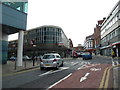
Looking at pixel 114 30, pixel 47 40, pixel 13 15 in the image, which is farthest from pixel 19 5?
pixel 47 40

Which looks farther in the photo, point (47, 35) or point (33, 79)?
point (47, 35)

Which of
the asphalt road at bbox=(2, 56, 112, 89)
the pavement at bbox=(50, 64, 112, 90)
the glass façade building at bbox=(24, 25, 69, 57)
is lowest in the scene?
the asphalt road at bbox=(2, 56, 112, 89)

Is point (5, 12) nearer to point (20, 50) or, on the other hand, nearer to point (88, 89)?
point (20, 50)

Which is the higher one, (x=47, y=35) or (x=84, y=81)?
(x=47, y=35)

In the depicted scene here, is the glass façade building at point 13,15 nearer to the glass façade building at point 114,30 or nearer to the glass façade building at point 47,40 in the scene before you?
the glass façade building at point 114,30

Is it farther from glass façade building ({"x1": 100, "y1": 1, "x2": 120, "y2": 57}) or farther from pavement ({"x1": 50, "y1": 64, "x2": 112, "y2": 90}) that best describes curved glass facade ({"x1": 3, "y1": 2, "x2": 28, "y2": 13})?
glass façade building ({"x1": 100, "y1": 1, "x2": 120, "y2": 57})

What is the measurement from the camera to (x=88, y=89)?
5.86 meters

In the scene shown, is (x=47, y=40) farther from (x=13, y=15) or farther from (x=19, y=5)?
(x=13, y=15)

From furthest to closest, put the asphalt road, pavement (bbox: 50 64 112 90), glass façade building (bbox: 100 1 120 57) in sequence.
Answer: glass façade building (bbox: 100 1 120 57)
the asphalt road
pavement (bbox: 50 64 112 90)

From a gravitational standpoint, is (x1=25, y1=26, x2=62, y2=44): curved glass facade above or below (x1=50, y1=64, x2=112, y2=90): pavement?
above

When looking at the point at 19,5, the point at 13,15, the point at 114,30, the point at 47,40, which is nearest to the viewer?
the point at 13,15

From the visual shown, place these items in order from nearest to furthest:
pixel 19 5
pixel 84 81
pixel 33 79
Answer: pixel 84 81 → pixel 33 79 → pixel 19 5

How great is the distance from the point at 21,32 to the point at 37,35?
120ft

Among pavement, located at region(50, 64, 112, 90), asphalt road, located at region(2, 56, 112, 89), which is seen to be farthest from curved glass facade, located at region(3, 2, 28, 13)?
pavement, located at region(50, 64, 112, 90)
